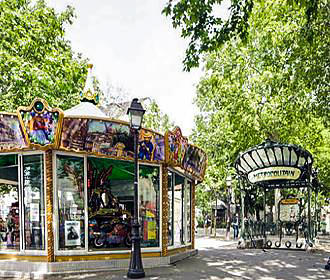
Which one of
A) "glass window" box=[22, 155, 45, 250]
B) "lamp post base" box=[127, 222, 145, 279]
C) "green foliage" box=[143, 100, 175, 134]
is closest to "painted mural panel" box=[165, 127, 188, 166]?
"lamp post base" box=[127, 222, 145, 279]

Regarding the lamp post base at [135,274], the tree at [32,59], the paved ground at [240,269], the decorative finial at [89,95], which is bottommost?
the paved ground at [240,269]

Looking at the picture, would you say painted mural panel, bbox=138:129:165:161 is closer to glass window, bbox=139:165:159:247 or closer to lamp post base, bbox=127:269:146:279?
glass window, bbox=139:165:159:247

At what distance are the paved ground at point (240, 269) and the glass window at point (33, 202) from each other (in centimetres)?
128

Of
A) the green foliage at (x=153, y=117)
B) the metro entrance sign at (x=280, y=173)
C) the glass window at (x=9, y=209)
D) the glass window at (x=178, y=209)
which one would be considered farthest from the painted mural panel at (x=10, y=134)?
the green foliage at (x=153, y=117)

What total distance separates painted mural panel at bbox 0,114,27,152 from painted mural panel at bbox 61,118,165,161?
1.06 meters

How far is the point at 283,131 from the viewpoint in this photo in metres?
22.0

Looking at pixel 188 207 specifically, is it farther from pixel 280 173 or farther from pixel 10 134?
pixel 10 134

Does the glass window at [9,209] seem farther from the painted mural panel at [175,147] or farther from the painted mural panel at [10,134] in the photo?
the painted mural panel at [175,147]

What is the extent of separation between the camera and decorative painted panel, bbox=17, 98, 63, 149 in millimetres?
9285

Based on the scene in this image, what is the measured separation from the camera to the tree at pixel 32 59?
1355cm

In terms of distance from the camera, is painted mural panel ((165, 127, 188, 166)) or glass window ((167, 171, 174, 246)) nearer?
painted mural panel ((165, 127, 188, 166))

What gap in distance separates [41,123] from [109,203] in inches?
131

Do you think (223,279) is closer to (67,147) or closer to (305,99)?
(67,147)

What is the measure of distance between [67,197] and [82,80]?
340 inches
